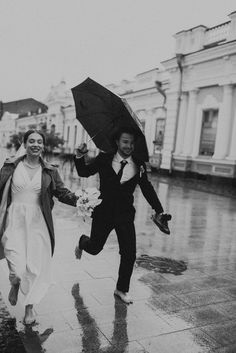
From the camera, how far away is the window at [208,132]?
21391mm

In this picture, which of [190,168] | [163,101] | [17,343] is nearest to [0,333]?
[17,343]

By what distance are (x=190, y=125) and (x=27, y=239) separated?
20.2 metres

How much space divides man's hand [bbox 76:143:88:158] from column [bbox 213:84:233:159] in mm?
17125

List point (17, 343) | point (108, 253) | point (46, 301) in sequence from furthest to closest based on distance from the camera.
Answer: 1. point (108, 253)
2. point (46, 301)
3. point (17, 343)

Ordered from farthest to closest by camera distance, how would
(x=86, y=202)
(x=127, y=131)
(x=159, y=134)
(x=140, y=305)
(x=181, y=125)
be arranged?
(x=159, y=134) → (x=181, y=125) → (x=127, y=131) → (x=140, y=305) → (x=86, y=202)

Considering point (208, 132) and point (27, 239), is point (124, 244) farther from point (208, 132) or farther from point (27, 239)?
point (208, 132)

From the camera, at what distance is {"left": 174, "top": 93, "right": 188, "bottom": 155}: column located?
23.1 meters

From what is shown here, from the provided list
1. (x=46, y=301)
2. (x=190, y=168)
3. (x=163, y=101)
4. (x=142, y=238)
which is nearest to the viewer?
(x=46, y=301)

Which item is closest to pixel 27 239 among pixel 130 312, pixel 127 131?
pixel 130 312

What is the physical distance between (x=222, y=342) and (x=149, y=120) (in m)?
25.3

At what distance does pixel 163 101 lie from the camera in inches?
1044

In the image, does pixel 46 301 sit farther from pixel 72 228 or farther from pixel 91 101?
pixel 72 228

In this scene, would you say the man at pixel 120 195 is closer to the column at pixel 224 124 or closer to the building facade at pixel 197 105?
the building facade at pixel 197 105

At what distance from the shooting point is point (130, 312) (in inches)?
147
